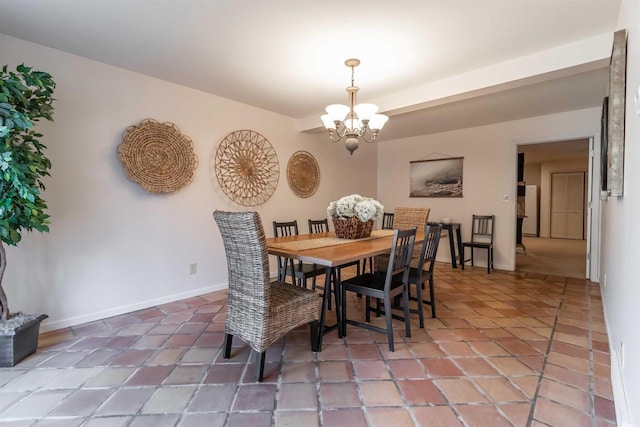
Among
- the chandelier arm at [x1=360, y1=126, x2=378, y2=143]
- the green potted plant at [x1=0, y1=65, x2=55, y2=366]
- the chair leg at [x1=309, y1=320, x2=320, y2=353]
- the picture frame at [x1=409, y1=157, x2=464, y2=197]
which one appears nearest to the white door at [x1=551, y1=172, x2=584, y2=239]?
the picture frame at [x1=409, y1=157, x2=464, y2=197]

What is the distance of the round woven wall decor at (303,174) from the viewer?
4.41 m

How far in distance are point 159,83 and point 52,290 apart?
2116 mm

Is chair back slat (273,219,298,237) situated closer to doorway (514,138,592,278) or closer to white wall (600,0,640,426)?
white wall (600,0,640,426)

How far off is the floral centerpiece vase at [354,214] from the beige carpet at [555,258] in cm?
335

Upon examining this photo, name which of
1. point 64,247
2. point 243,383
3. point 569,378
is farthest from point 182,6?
point 569,378

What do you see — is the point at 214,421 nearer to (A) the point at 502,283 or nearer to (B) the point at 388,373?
(B) the point at 388,373

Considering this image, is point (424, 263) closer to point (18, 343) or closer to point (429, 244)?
point (429, 244)

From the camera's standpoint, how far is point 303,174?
4586 millimetres

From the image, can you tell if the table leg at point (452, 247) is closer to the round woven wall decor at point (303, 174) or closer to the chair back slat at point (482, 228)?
the chair back slat at point (482, 228)

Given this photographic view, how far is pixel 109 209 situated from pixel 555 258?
6.99m

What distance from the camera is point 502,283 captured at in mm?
3918

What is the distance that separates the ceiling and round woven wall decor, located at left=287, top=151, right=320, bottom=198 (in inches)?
50.8

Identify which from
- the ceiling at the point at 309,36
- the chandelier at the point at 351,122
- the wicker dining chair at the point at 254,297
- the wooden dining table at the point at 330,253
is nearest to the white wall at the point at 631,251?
the ceiling at the point at 309,36

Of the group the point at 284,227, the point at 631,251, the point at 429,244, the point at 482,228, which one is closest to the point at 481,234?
the point at 482,228
